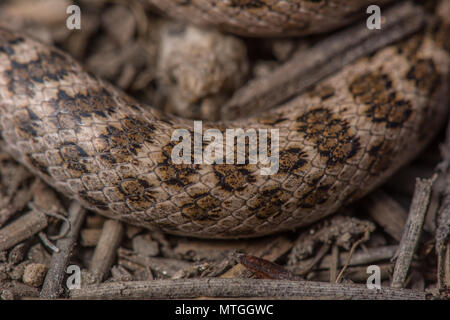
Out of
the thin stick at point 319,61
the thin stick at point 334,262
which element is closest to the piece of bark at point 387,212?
the thin stick at point 334,262

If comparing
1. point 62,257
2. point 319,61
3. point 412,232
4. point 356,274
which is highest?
point 319,61

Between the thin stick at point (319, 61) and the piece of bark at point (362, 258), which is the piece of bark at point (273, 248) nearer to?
the piece of bark at point (362, 258)

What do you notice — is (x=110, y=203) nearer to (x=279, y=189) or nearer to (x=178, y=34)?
(x=279, y=189)

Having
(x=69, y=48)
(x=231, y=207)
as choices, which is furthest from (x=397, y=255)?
(x=69, y=48)

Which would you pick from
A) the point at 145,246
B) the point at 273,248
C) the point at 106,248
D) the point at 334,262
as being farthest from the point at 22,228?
the point at 334,262

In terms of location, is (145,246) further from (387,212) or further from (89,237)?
(387,212)

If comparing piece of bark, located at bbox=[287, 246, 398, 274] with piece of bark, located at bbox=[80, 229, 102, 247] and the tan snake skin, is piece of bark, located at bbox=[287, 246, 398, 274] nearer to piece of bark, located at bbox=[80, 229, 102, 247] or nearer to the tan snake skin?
piece of bark, located at bbox=[80, 229, 102, 247]

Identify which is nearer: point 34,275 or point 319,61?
point 34,275
